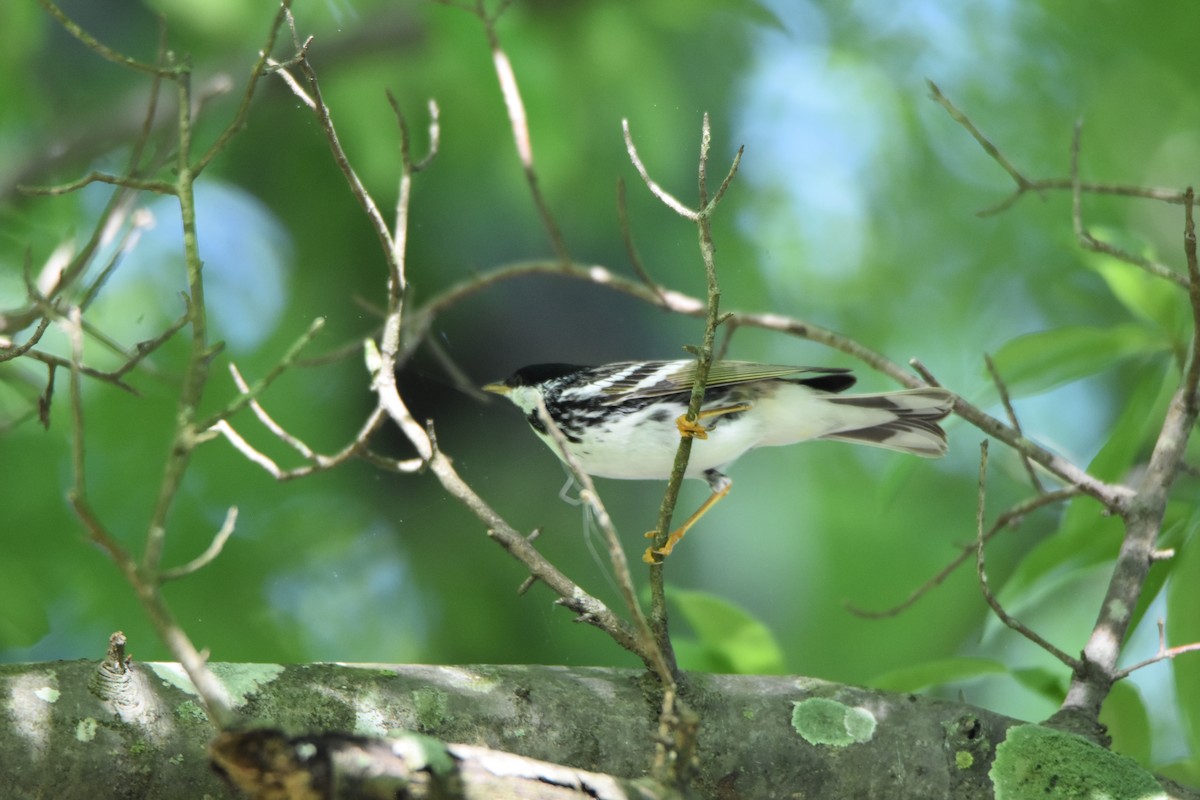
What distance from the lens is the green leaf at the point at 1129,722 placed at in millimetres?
2787

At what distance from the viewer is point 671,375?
2.83 metres

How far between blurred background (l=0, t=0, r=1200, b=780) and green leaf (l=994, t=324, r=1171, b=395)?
1 centimetres

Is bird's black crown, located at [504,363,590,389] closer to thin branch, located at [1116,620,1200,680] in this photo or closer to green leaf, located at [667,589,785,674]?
green leaf, located at [667,589,785,674]

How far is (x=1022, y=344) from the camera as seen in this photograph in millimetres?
2992

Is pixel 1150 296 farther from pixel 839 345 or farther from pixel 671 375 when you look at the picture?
pixel 671 375

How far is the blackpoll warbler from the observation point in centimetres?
272

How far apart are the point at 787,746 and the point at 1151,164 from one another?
4380 millimetres

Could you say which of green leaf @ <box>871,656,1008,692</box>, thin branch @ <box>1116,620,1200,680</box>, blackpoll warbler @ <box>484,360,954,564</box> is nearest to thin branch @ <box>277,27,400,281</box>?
blackpoll warbler @ <box>484,360,954,564</box>

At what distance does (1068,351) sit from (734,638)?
47.2 inches

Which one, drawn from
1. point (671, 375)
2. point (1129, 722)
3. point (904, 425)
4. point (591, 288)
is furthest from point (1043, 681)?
point (591, 288)

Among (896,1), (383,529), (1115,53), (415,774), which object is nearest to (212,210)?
(383,529)

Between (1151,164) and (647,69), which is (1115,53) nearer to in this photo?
(1151,164)

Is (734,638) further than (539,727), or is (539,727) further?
(734,638)

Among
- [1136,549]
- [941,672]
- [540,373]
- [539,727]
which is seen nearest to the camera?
[539,727]
